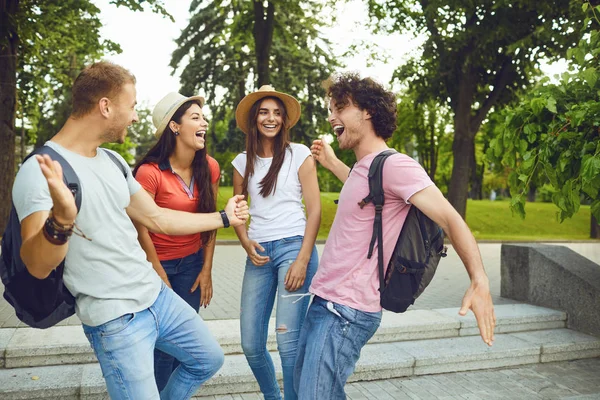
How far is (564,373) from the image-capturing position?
19.0 feet

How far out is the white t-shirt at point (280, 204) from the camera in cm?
367

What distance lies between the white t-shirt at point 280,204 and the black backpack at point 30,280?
148 centimetres

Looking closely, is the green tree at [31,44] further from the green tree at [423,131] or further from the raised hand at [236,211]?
the green tree at [423,131]

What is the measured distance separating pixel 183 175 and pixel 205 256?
56 centimetres

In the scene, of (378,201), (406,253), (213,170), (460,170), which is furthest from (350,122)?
(460,170)

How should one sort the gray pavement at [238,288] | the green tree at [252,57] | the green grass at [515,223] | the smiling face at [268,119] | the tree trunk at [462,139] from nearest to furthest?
the smiling face at [268,119] < the gray pavement at [238,288] < the tree trunk at [462,139] < the green tree at [252,57] < the green grass at [515,223]

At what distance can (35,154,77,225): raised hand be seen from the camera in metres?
2.00

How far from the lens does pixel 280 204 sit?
12.1 ft

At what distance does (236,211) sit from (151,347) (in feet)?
2.97

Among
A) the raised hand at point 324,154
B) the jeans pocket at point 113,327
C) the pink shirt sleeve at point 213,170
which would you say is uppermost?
the raised hand at point 324,154

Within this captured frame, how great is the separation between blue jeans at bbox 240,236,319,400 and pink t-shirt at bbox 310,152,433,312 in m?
0.72

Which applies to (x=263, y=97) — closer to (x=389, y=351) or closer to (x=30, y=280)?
(x=30, y=280)

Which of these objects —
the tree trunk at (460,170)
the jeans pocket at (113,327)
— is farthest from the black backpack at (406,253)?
the tree trunk at (460,170)

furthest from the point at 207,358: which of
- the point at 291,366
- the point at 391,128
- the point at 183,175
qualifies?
the point at 391,128
